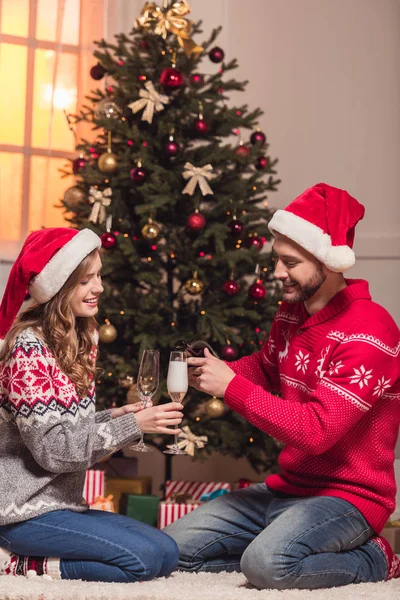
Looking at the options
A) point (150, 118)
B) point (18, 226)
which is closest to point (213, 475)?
point (18, 226)

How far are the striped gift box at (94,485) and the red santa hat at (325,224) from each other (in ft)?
5.16

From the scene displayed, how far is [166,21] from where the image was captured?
3.97 meters

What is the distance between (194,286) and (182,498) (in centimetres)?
95

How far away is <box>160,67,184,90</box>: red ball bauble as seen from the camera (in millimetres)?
3895

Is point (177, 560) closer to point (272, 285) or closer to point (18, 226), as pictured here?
point (272, 285)

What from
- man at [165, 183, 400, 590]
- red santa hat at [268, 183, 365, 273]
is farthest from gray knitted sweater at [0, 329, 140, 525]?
red santa hat at [268, 183, 365, 273]

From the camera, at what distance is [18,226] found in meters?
4.61

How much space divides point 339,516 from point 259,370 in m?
0.66

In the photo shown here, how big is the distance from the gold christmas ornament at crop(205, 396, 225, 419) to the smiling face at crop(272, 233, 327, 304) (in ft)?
3.73

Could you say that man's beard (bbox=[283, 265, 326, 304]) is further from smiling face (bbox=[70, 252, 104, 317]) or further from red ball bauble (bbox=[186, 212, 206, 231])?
red ball bauble (bbox=[186, 212, 206, 231])

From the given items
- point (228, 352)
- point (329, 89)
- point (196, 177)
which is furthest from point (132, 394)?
point (329, 89)

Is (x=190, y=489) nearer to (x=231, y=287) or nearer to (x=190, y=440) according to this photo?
(x=190, y=440)

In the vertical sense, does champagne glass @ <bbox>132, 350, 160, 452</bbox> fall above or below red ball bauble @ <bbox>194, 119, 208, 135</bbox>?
below

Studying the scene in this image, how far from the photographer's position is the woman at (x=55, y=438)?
2490 millimetres
